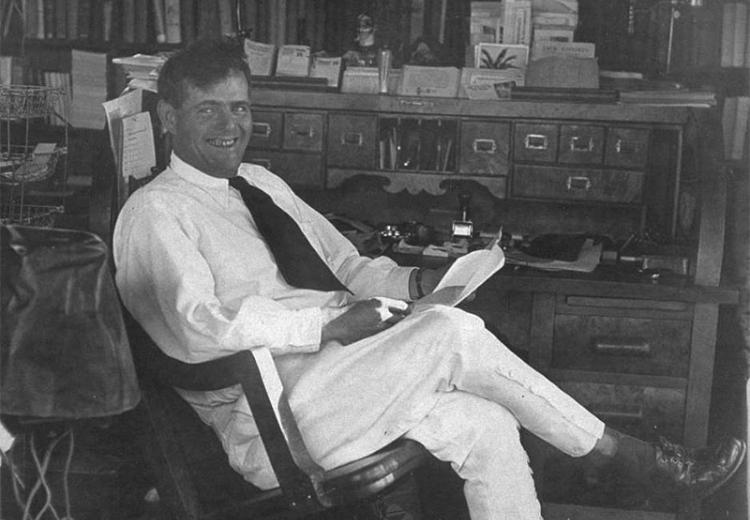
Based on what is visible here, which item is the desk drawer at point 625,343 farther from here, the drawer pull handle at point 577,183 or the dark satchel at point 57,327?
the dark satchel at point 57,327

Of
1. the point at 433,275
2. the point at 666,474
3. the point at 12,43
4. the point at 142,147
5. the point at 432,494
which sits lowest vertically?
the point at 432,494

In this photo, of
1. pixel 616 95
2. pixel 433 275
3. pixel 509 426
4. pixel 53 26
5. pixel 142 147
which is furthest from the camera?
pixel 53 26

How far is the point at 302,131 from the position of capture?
3041mm

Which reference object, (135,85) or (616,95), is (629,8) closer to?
(616,95)

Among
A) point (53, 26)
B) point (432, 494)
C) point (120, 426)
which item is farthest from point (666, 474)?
point (53, 26)

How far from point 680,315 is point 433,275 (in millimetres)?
634

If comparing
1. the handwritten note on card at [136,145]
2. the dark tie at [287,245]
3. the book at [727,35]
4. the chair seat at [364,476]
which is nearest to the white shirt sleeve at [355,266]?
the dark tie at [287,245]

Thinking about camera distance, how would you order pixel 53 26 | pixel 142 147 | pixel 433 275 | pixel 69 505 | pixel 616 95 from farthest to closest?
pixel 53 26 < pixel 616 95 < pixel 142 147 < pixel 433 275 < pixel 69 505

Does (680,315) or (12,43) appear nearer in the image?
(680,315)

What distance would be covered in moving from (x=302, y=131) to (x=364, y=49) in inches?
13.1

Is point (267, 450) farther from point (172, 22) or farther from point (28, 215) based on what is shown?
point (172, 22)

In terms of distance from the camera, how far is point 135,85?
2840 mm

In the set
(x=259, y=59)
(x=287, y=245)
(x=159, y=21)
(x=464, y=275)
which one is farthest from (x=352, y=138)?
(x=159, y=21)

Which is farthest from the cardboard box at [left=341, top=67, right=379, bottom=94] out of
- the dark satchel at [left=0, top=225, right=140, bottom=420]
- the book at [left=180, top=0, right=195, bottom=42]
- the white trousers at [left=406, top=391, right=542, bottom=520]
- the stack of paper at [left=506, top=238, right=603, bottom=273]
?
the dark satchel at [left=0, top=225, right=140, bottom=420]
